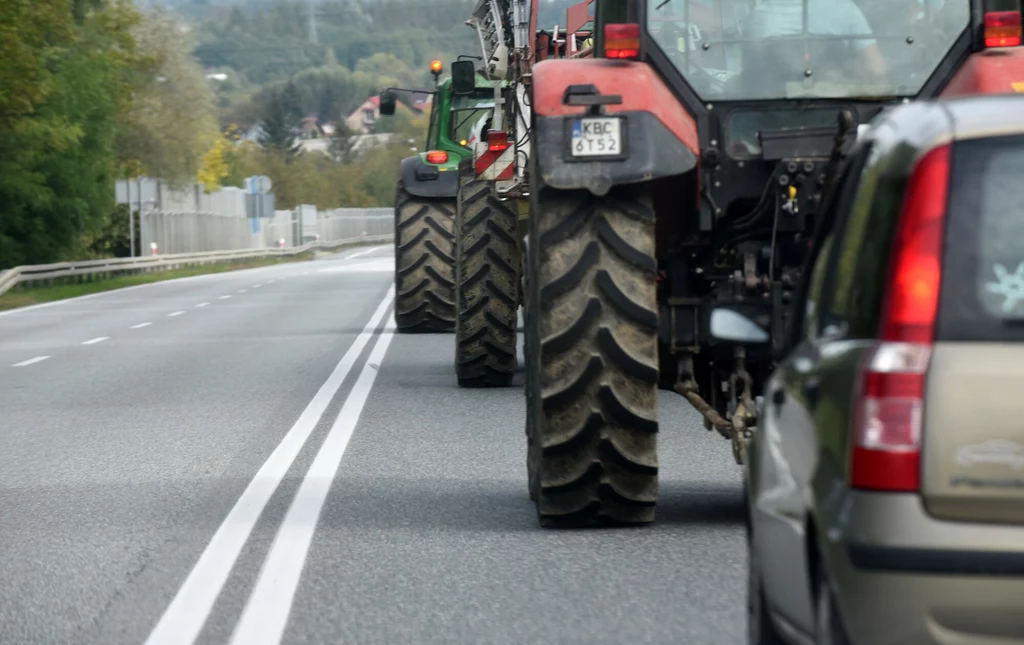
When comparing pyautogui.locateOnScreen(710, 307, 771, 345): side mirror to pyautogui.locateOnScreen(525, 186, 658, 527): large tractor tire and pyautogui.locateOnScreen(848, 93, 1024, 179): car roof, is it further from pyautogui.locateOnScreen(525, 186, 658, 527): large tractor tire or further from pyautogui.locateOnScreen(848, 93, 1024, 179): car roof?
pyautogui.locateOnScreen(525, 186, 658, 527): large tractor tire

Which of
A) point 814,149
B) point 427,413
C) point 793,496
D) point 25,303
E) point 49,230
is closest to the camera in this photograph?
point 793,496

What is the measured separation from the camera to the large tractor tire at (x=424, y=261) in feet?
71.9

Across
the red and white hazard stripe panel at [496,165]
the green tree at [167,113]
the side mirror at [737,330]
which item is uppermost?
the green tree at [167,113]

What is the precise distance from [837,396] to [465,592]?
340 cm

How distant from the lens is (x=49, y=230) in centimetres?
5191

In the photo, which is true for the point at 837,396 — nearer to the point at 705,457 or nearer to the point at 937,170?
the point at 937,170

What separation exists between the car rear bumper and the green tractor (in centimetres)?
1752

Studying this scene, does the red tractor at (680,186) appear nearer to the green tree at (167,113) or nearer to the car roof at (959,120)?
the car roof at (959,120)

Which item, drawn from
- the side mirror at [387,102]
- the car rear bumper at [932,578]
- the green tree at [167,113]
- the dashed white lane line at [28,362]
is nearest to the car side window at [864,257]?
the car rear bumper at [932,578]

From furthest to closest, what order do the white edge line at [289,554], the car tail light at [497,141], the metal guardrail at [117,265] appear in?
the metal guardrail at [117,265]
the car tail light at [497,141]
the white edge line at [289,554]

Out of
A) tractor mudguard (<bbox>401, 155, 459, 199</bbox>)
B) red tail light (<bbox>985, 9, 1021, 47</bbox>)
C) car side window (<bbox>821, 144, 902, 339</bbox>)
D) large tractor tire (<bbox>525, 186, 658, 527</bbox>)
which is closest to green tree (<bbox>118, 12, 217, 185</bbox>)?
tractor mudguard (<bbox>401, 155, 459, 199</bbox>)

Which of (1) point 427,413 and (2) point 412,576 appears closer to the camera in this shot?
(2) point 412,576

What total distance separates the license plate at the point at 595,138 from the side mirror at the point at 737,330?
315 cm

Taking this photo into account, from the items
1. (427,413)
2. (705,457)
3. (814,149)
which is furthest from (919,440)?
(427,413)
